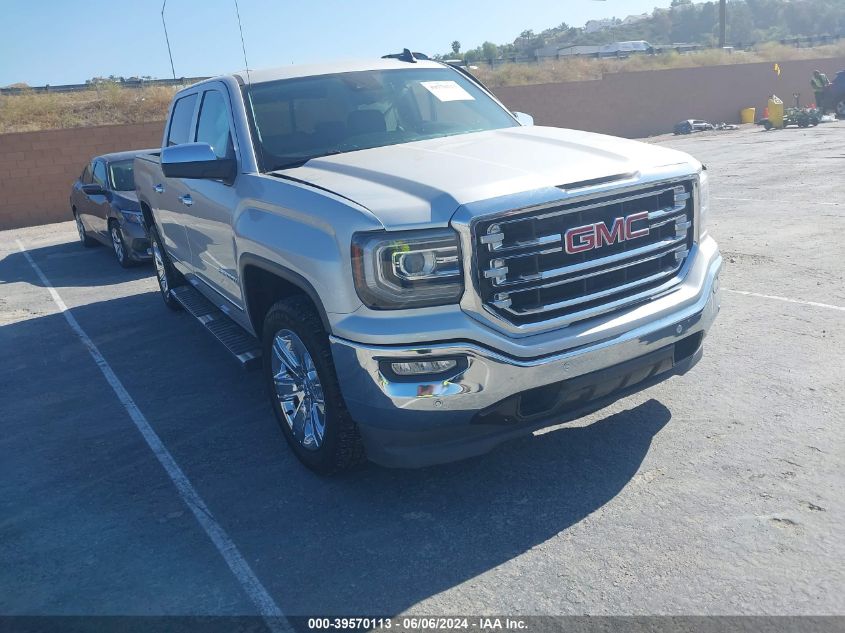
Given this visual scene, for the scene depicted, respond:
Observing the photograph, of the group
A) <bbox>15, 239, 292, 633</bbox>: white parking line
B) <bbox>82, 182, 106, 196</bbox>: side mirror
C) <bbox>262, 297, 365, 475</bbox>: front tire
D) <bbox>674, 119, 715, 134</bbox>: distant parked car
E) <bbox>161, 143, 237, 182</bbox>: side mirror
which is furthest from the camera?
<bbox>674, 119, 715, 134</bbox>: distant parked car

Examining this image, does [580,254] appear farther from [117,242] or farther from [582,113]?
[582,113]

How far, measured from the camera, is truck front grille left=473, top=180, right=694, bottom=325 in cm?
347

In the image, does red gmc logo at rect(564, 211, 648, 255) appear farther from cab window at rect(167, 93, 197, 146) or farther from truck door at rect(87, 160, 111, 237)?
truck door at rect(87, 160, 111, 237)

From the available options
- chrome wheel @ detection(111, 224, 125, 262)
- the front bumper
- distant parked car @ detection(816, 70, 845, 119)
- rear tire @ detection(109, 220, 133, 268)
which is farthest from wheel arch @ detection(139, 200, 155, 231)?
distant parked car @ detection(816, 70, 845, 119)

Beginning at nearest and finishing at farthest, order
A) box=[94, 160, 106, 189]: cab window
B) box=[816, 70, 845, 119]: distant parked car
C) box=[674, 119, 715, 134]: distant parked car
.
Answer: box=[94, 160, 106, 189]: cab window < box=[816, 70, 845, 119]: distant parked car < box=[674, 119, 715, 134]: distant parked car

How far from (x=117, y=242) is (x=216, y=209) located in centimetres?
665

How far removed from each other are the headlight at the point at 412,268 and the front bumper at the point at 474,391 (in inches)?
8.6

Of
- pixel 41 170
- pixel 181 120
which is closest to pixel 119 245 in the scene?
pixel 181 120

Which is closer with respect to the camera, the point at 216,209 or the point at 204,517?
the point at 204,517

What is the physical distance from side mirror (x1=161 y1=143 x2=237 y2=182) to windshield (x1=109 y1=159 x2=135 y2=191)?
23.1 feet

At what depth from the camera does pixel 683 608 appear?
2928 mm

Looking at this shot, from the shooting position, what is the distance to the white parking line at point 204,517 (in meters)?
3.17

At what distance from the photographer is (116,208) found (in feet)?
35.6

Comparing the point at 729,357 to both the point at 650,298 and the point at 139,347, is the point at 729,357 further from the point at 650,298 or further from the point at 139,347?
the point at 139,347
